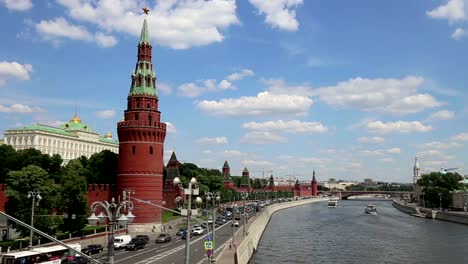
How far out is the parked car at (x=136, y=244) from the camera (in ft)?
161

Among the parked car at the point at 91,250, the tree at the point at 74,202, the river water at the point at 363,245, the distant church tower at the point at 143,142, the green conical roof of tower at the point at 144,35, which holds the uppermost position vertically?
the green conical roof of tower at the point at 144,35

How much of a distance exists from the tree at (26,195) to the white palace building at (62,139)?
9480 centimetres

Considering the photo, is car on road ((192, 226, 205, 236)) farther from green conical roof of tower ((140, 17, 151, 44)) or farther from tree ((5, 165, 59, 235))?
green conical roof of tower ((140, 17, 151, 44))

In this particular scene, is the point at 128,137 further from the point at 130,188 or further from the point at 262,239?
the point at 262,239

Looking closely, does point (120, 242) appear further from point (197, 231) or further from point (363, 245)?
point (363, 245)

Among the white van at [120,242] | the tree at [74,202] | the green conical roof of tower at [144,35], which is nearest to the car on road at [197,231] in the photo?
the tree at [74,202]

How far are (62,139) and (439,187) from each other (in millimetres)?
115960

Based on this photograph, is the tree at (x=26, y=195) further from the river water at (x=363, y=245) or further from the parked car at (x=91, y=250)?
the river water at (x=363, y=245)

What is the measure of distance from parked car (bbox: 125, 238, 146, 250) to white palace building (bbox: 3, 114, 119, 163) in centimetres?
10667

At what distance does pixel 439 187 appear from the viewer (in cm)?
13012

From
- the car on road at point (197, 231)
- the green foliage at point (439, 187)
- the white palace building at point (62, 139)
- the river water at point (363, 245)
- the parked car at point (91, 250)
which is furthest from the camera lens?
the white palace building at point (62, 139)

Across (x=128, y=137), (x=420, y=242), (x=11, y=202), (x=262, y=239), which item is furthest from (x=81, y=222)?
(x=420, y=242)

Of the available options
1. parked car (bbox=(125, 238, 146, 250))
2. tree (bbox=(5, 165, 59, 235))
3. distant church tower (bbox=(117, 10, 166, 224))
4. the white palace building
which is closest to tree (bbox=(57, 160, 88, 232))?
tree (bbox=(5, 165, 59, 235))

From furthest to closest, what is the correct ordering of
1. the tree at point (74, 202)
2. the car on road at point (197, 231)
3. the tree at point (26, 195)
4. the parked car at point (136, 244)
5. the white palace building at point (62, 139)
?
the white palace building at point (62, 139)
the car on road at point (197, 231)
the tree at point (74, 202)
the tree at point (26, 195)
the parked car at point (136, 244)
